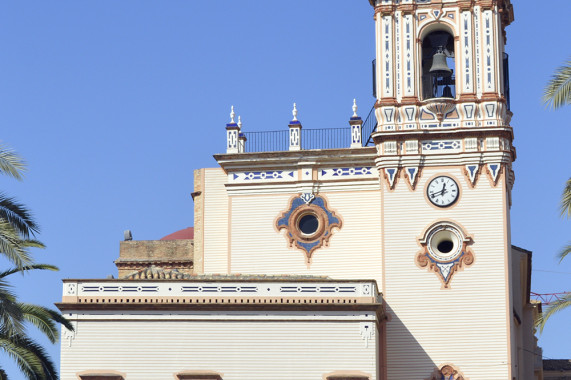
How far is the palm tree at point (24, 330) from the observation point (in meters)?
37.1

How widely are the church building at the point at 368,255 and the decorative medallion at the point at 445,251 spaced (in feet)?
0.15

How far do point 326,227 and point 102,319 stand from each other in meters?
9.28


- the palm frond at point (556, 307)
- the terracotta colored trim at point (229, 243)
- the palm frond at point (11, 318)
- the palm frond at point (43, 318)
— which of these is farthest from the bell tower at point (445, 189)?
the palm frond at point (11, 318)

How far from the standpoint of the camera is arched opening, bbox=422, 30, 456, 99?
5256cm

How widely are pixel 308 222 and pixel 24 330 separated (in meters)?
16.7

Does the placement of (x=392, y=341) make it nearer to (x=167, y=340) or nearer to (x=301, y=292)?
(x=301, y=292)

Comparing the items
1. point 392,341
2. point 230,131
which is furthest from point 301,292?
point 230,131

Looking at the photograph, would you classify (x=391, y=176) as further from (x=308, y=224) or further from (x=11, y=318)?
(x=11, y=318)

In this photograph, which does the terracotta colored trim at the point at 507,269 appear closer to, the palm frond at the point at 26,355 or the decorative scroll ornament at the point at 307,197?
the decorative scroll ornament at the point at 307,197

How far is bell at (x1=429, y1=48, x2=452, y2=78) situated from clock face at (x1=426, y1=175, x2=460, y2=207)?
4102mm

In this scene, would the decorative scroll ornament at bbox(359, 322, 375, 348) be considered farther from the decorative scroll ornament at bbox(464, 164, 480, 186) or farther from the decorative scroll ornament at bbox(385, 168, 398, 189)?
the decorative scroll ornament at bbox(464, 164, 480, 186)

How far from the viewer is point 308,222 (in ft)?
174

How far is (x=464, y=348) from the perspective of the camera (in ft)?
162

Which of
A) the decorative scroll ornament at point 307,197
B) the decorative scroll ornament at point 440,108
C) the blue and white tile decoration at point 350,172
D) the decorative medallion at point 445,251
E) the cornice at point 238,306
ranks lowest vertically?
the cornice at point 238,306
